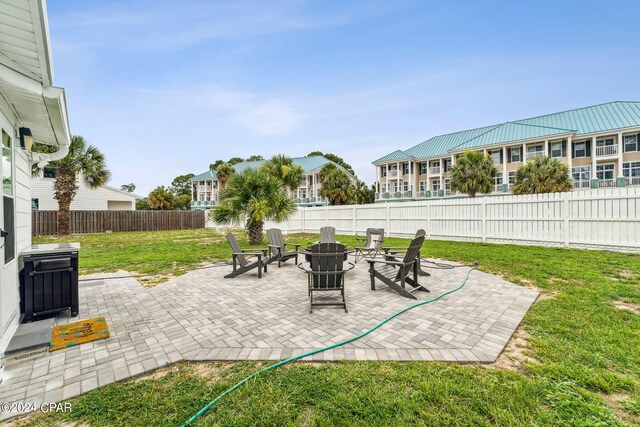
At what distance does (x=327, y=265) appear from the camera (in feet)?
15.2

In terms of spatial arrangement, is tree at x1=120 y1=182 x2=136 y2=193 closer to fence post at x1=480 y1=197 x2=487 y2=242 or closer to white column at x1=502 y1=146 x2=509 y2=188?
white column at x1=502 y1=146 x2=509 y2=188

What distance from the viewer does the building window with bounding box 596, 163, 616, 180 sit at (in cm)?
2686

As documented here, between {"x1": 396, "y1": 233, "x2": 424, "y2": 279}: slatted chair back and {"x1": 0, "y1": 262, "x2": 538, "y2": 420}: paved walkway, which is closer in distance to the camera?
{"x1": 0, "y1": 262, "x2": 538, "y2": 420}: paved walkway

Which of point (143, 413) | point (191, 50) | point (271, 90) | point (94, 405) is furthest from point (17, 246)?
point (271, 90)

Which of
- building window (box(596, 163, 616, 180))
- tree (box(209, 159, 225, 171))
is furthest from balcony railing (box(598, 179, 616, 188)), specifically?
tree (box(209, 159, 225, 171))

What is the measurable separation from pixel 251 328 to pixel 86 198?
33341mm

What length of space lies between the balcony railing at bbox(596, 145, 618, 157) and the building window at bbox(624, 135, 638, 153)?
714 mm

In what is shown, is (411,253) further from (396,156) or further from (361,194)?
(396,156)

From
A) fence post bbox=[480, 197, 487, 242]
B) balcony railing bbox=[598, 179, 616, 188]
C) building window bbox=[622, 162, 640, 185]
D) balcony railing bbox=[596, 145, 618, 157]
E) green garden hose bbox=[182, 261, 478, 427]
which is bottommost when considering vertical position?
green garden hose bbox=[182, 261, 478, 427]

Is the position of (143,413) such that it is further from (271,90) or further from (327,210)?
(271,90)

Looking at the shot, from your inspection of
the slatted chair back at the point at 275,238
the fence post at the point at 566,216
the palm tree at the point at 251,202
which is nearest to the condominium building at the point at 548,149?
the fence post at the point at 566,216

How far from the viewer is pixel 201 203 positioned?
45500mm

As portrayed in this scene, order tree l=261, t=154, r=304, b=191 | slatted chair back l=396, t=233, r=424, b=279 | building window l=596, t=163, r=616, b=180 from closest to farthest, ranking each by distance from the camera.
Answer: slatted chair back l=396, t=233, r=424, b=279, tree l=261, t=154, r=304, b=191, building window l=596, t=163, r=616, b=180

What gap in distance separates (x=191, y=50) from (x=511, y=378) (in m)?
15.9
